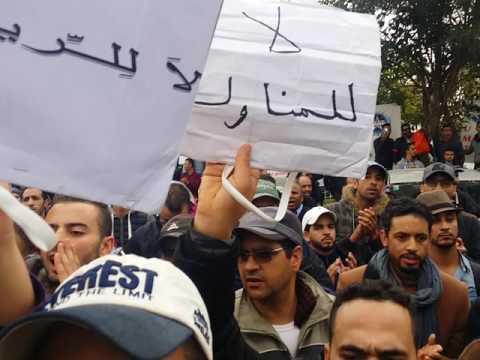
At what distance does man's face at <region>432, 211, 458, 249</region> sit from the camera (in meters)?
4.17

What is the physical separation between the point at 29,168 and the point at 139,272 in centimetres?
38

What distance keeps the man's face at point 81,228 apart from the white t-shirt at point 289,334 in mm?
808

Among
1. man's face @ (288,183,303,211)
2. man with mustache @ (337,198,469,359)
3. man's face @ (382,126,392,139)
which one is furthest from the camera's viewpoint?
man's face @ (382,126,392,139)

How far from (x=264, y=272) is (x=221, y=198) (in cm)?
104

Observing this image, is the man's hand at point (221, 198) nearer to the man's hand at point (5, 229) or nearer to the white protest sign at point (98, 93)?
the white protest sign at point (98, 93)

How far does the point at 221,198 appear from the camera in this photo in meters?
2.02

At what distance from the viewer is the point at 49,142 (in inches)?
61.9

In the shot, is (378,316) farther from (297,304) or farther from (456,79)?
(456,79)

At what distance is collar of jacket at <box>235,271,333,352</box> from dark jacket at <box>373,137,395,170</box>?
10081 millimetres

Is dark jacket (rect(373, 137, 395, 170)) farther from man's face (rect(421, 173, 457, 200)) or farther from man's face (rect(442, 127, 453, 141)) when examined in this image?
man's face (rect(421, 173, 457, 200))

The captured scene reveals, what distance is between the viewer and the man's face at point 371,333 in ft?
7.14

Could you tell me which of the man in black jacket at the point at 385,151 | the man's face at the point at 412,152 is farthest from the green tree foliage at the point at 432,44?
the man's face at the point at 412,152

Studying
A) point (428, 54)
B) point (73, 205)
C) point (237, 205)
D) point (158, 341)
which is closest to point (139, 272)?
point (158, 341)

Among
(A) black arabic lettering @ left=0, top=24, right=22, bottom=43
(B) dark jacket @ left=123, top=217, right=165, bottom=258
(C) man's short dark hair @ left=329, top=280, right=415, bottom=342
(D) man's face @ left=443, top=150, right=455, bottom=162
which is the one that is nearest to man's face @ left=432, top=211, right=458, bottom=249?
(B) dark jacket @ left=123, top=217, right=165, bottom=258
